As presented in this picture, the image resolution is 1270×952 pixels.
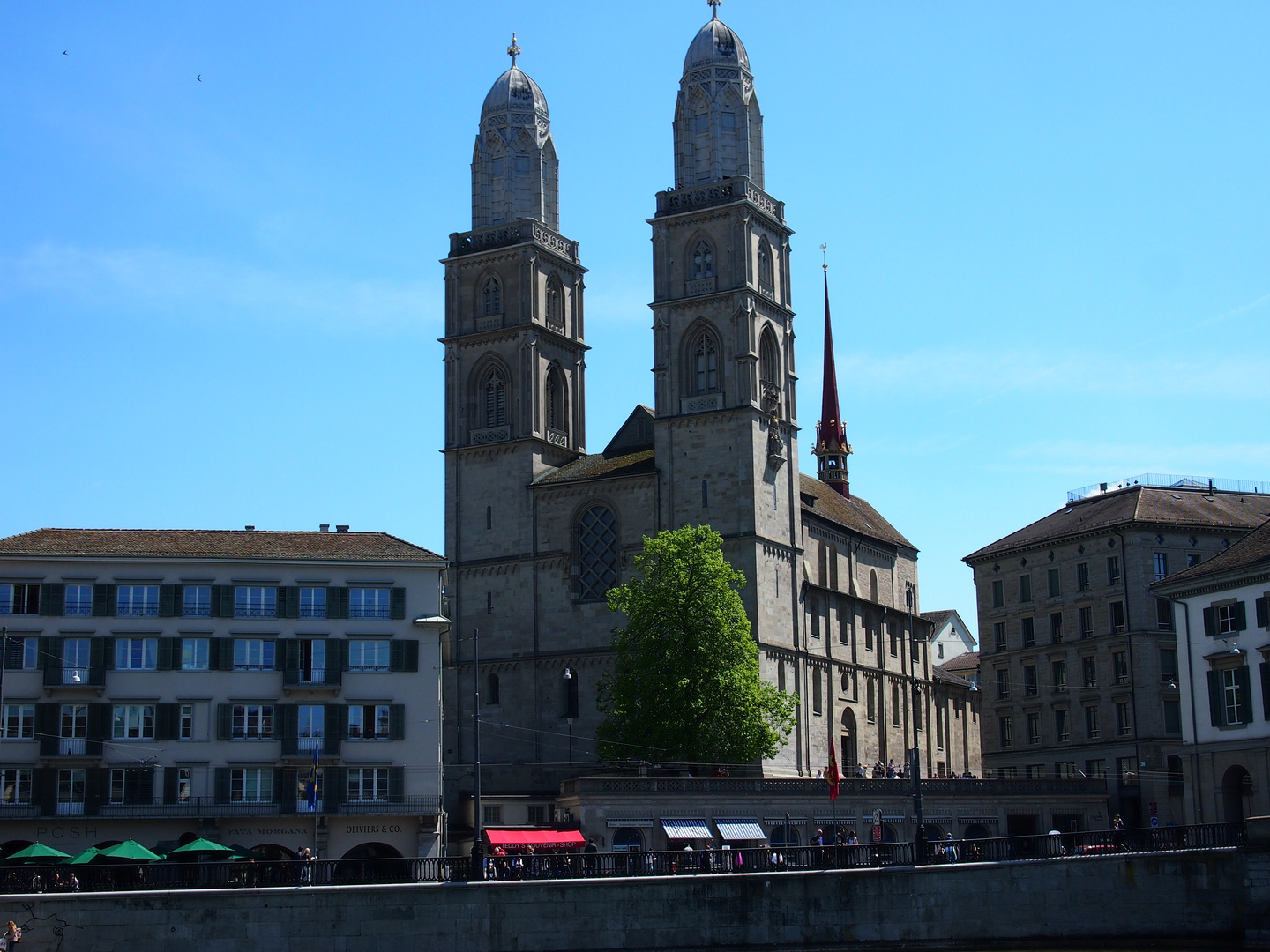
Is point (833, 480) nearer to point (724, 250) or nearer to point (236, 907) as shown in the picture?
point (724, 250)

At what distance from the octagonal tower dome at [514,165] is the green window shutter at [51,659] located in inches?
1734

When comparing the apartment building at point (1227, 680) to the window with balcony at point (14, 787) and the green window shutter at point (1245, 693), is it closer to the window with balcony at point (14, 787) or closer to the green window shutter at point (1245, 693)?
the green window shutter at point (1245, 693)

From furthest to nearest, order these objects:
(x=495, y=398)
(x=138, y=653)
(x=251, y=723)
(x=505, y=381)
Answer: (x=495, y=398) → (x=505, y=381) → (x=138, y=653) → (x=251, y=723)

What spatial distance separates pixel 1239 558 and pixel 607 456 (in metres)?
40.4

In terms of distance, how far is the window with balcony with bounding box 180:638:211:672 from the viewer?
7169 centimetres

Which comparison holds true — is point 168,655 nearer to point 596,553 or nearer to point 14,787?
point 14,787

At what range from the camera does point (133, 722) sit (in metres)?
70.8

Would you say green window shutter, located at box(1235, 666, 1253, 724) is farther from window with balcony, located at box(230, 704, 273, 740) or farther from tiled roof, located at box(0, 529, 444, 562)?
window with balcony, located at box(230, 704, 273, 740)

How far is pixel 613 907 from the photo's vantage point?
58406 mm

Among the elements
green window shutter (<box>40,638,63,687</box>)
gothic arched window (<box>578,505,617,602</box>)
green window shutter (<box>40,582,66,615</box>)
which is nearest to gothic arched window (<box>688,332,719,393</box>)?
gothic arched window (<box>578,505,617,602</box>)

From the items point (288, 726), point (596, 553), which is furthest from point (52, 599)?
point (596, 553)

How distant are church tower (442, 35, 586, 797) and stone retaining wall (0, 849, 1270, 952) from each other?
129ft

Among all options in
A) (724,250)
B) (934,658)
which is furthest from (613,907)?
(934,658)

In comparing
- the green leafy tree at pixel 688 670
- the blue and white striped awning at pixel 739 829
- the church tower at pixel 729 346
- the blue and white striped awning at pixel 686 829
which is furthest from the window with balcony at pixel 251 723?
the church tower at pixel 729 346
